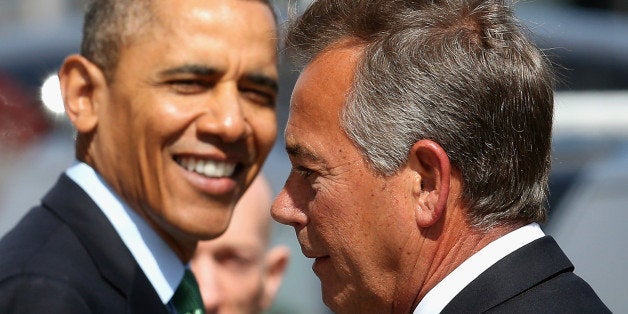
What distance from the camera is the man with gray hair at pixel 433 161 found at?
255 cm

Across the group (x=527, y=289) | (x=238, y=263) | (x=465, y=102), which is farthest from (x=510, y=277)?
(x=238, y=263)

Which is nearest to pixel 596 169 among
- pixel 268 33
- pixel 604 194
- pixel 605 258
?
pixel 604 194

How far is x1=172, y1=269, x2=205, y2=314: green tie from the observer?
3.23 metres

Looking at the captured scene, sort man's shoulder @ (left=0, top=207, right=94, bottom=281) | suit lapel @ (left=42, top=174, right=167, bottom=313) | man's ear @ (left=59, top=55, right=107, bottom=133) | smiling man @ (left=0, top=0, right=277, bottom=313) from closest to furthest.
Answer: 1. man's shoulder @ (left=0, top=207, right=94, bottom=281)
2. suit lapel @ (left=42, top=174, right=167, bottom=313)
3. smiling man @ (left=0, top=0, right=277, bottom=313)
4. man's ear @ (left=59, top=55, right=107, bottom=133)

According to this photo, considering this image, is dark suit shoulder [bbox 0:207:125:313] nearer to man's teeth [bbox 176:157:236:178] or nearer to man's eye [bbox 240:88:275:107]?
man's teeth [bbox 176:157:236:178]

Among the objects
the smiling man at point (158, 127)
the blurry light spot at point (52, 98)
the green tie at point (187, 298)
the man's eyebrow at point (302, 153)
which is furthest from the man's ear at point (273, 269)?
the man's eyebrow at point (302, 153)

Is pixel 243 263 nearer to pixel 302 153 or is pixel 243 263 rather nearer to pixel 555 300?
pixel 302 153

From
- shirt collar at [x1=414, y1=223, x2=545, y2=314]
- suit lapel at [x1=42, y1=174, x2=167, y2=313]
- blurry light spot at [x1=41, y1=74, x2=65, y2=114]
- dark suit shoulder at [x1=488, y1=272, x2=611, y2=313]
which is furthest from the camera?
blurry light spot at [x1=41, y1=74, x2=65, y2=114]

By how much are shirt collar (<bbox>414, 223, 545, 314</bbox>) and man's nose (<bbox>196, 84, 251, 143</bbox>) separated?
29.9 inches

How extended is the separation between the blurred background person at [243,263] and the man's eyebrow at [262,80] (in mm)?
1305

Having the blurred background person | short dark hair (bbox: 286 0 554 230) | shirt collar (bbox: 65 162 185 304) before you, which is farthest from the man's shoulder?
the blurred background person

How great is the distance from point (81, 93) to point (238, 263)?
148 cm

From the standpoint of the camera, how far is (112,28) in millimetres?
3113

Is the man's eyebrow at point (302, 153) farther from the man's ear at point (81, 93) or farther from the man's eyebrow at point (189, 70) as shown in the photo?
the man's ear at point (81, 93)
